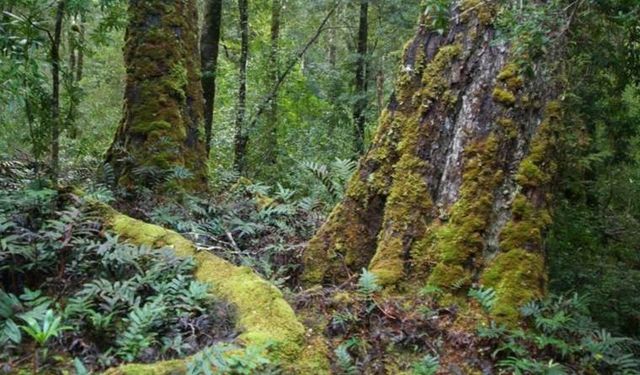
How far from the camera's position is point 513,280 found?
4.02 meters

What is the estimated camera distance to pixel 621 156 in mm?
8164

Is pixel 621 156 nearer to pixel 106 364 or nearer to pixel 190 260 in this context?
pixel 190 260

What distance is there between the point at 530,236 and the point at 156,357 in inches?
107

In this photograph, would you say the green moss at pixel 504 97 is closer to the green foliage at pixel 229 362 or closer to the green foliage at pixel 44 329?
the green foliage at pixel 229 362

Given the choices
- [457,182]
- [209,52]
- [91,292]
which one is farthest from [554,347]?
[209,52]

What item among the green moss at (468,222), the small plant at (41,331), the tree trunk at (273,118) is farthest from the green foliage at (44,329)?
the tree trunk at (273,118)

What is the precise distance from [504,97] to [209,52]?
7.57 metres

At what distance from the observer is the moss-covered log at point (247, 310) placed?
313 centimetres

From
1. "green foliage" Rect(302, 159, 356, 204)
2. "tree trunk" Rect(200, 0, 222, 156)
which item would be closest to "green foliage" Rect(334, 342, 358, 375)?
"green foliage" Rect(302, 159, 356, 204)

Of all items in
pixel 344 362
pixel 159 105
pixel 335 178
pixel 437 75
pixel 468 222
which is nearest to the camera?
pixel 344 362

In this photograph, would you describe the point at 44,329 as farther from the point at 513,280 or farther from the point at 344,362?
the point at 513,280

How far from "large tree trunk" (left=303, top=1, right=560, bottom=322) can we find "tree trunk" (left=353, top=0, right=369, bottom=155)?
8.80 meters

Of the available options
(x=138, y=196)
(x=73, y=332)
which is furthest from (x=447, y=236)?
(x=138, y=196)

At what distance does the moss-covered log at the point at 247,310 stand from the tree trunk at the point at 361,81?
31.7 ft
